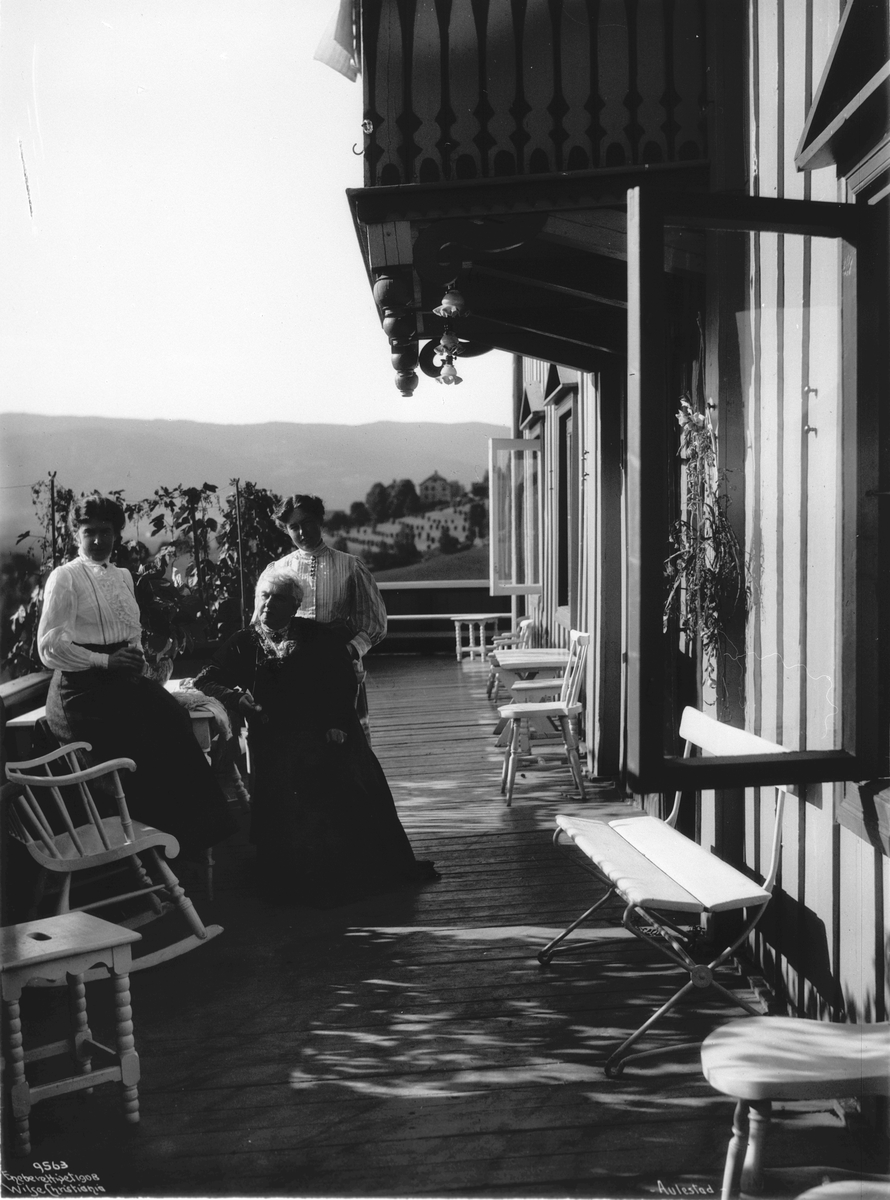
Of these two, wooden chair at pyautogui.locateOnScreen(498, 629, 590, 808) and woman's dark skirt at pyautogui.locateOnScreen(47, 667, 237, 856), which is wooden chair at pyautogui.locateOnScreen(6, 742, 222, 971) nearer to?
woman's dark skirt at pyautogui.locateOnScreen(47, 667, 237, 856)

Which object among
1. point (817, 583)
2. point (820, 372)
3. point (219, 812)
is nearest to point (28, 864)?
point (219, 812)

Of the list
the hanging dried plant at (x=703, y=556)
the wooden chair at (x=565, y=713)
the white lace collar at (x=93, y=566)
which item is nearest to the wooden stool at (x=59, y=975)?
the white lace collar at (x=93, y=566)

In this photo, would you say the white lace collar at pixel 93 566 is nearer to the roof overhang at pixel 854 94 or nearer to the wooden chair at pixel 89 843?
the wooden chair at pixel 89 843

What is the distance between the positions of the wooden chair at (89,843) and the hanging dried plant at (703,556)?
211 cm

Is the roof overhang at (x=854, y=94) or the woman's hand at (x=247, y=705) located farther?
the woman's hand at (x=247, y=705)

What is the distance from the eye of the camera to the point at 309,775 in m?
4.65

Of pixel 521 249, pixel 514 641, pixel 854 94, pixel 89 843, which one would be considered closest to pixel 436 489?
pixel 514 641

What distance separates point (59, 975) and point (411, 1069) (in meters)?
1.03

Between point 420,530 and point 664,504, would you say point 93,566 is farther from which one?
point 420,530

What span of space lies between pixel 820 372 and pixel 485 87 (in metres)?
2.27

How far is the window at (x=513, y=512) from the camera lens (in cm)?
1034

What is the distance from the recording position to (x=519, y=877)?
4730 mm

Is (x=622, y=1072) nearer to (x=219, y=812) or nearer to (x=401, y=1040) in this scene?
(x=401, y=1040)

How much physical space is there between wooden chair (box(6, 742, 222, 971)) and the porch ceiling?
8.23ft
